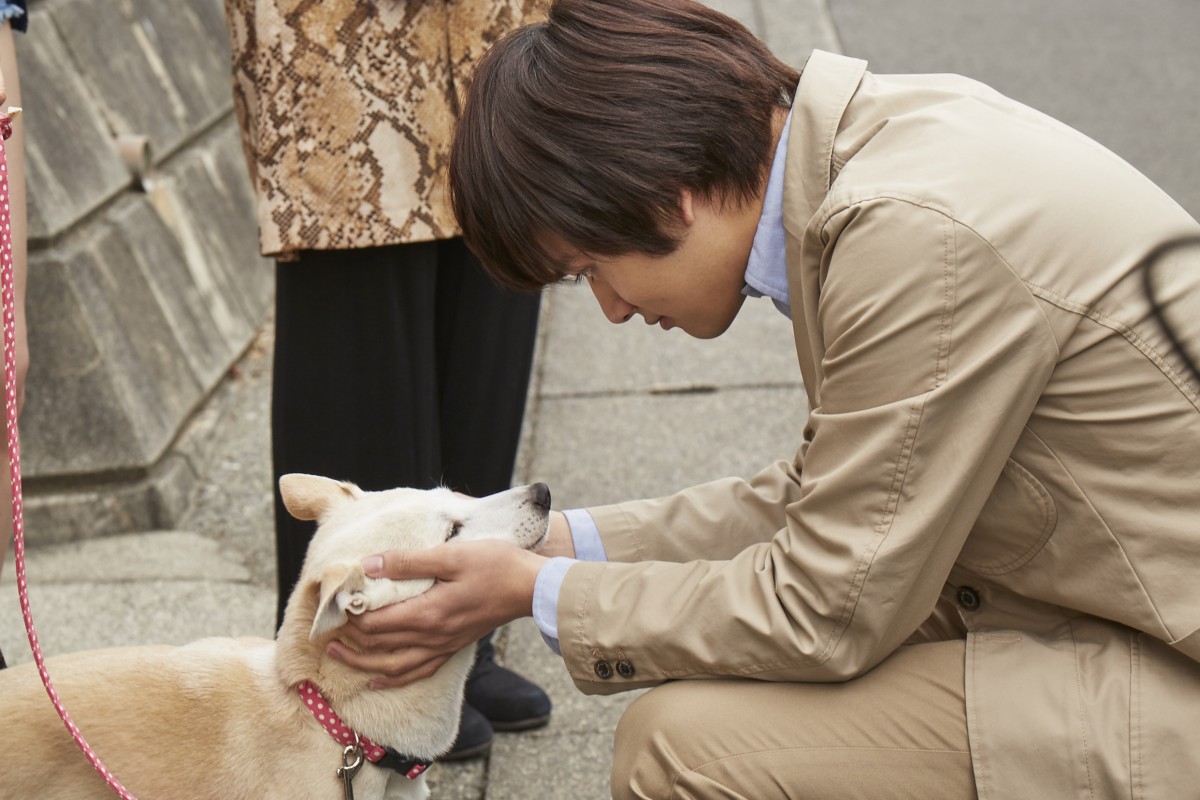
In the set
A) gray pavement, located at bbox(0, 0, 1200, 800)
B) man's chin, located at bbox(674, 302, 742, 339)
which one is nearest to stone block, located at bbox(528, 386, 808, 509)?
gray pavement, located at bbox(0, 0, 1200, 800)

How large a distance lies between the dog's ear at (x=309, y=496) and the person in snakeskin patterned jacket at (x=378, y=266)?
11.0 inches

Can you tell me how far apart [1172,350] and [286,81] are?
1.60 m

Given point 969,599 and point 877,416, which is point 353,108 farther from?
point 969,599

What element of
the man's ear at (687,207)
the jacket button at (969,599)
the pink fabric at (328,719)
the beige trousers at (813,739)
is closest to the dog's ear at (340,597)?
the pink fabric at (328,719)

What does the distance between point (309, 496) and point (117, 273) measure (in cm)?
179

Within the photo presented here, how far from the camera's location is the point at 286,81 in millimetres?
2293

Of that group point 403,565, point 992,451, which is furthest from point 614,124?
point 403,565

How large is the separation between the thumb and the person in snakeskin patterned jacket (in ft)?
1.79

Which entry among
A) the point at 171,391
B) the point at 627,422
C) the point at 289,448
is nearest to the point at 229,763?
the point at 289,448

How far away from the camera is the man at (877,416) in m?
1.62

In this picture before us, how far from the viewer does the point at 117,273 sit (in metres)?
3.66

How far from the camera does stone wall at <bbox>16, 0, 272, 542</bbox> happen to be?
3.43 meters

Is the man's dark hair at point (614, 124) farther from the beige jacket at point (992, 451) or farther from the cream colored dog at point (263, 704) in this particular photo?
the cream colored dog at point (263, 704)

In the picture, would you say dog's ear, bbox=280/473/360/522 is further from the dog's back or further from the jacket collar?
the jacket collar
